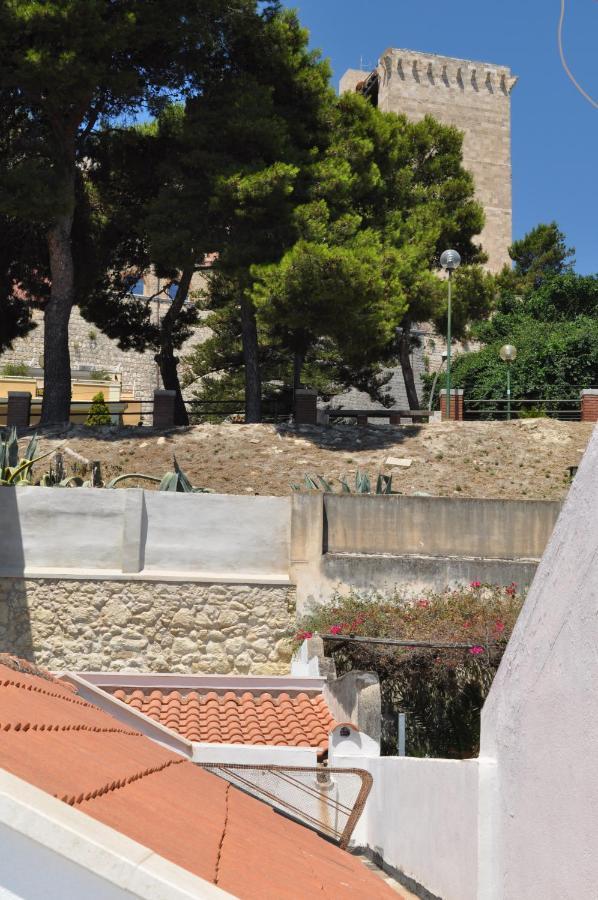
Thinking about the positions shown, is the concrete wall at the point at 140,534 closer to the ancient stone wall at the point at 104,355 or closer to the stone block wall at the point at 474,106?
the ancient stone wall at the point at 104,355

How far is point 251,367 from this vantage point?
22.6 meters

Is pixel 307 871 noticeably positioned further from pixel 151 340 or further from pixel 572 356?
pixel 572 356

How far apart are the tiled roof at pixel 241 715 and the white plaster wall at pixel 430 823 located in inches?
85.4

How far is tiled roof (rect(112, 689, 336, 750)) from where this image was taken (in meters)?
9.22

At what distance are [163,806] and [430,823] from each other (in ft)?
7.99

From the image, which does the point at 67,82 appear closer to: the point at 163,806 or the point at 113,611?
the point at 113,611

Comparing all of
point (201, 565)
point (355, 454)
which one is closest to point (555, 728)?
point (201, 565)

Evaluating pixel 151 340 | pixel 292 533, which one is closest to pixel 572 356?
pixel 151 340

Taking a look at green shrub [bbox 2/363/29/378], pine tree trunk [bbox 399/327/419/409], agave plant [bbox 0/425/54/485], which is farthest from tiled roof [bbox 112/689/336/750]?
green shrub [bbox 2/363/29/378]

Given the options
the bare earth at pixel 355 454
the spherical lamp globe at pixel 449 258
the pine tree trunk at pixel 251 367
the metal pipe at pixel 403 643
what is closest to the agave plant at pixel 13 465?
the metal pipe at pixel 403 643

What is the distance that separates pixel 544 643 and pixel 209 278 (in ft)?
84.6

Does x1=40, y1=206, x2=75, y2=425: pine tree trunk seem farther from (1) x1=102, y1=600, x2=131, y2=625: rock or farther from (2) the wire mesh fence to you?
(2) the wire mesh fence

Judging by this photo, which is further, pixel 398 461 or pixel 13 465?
pixel 398 461

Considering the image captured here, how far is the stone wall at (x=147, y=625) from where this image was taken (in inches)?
454
